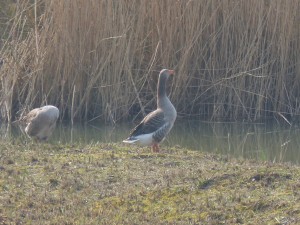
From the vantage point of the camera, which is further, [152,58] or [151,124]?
[152,58]

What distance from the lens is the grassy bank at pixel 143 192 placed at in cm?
584

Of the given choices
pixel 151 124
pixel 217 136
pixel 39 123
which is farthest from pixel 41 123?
pixel 217 136

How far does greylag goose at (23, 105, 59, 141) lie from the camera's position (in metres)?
10.6

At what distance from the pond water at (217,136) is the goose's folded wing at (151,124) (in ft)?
2.65

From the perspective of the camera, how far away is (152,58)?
41.9 feet

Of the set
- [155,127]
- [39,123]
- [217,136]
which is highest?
[155,127]

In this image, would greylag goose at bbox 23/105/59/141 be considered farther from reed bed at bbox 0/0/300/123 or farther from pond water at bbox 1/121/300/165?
reed bed at bbox 0/0/300/123

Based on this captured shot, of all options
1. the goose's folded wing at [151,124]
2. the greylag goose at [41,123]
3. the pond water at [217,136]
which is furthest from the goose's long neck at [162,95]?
the greylag goose at [41,123]

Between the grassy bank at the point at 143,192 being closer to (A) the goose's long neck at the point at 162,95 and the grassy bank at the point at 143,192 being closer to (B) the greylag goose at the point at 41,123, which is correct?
(A) the goose's long neck at the point at 162,95

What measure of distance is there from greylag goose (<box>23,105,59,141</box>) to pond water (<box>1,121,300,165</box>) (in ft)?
1.15

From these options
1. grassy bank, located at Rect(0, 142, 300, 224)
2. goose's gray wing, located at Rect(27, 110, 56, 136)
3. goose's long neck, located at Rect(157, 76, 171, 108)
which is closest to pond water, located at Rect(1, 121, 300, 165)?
goose's gray wing, located at Rect(27, 110, 56, 136)

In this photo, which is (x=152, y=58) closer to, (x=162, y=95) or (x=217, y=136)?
(x=217, y=136)

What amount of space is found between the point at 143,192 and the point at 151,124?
3.48 meters

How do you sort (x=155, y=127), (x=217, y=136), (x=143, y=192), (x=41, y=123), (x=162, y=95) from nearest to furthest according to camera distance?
(x=143, y=192), (x=155, y=127), (x=162, y=95), (x=41, y=123), (x=217, y=136)
